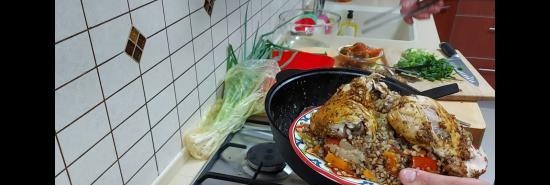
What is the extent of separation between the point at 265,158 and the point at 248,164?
0.13ft

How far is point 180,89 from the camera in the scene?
78cm

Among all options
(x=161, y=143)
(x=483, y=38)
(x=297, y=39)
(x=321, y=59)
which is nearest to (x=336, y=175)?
(x=161, y=143)

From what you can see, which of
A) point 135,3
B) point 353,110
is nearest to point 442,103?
point 353,110

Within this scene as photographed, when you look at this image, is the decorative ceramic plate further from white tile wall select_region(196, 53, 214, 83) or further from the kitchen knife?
the kitchen knife

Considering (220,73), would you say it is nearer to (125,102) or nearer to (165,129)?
(165,129)

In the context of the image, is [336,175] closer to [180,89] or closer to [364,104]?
[364,104]

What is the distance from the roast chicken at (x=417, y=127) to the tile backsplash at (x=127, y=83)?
0.29 meters

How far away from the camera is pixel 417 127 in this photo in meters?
0.62

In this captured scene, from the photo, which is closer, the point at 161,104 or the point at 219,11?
the point at 161,104

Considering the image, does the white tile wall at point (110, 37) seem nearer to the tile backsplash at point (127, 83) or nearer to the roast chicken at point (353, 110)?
the tile backsplash at point (127, 83)

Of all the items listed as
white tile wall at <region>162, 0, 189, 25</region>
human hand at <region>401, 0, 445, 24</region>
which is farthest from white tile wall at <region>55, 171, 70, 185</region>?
human hand at <region>401, 0, 445, 24</region>
